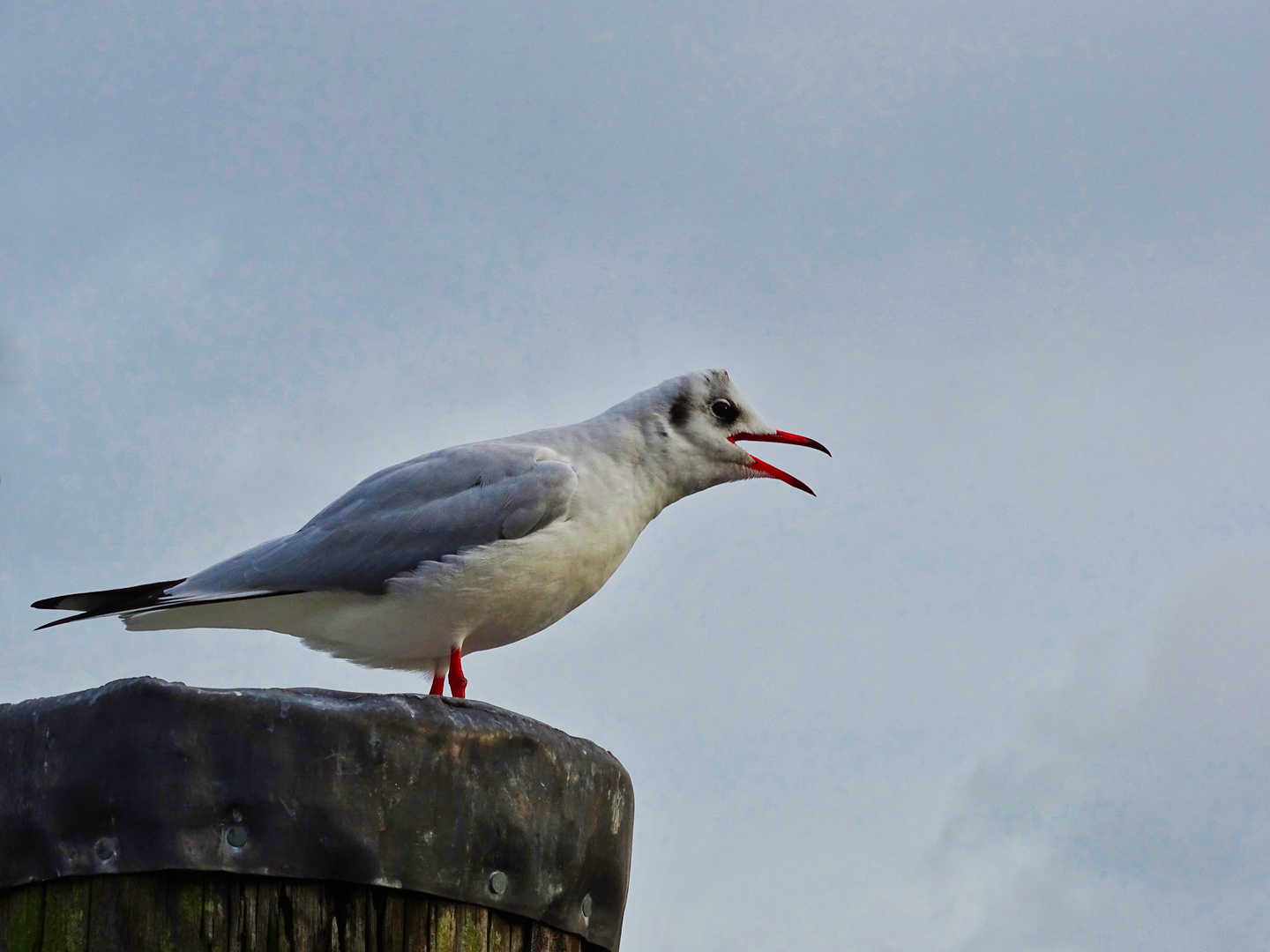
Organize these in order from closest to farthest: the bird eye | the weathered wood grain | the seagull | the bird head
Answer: the weathered wood grain → the seagull → the bird head → the bird eye

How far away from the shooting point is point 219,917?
3098mm

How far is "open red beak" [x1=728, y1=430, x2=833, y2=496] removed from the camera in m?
7.21

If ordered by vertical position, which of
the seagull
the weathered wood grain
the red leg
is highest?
the seagull

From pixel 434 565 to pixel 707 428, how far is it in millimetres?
1790

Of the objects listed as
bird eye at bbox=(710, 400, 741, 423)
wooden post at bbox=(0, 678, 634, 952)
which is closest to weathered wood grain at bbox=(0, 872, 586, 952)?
wooden post at bbox=(0, 678, 634, 952)

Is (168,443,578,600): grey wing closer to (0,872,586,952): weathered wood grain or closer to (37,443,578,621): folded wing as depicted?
(37,443,578,621): folded wing

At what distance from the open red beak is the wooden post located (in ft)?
13.0

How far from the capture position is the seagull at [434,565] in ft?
19.4

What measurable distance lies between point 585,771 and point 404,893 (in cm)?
58

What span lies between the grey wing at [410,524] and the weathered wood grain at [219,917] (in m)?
2.79

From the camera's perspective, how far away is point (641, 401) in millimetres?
7020

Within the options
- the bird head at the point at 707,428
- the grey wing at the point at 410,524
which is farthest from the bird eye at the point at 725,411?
the grey wing at the point at 410,524

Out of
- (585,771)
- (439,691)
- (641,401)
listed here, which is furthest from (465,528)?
(585,771)

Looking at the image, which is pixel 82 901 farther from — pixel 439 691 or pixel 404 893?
pixel 439 691
